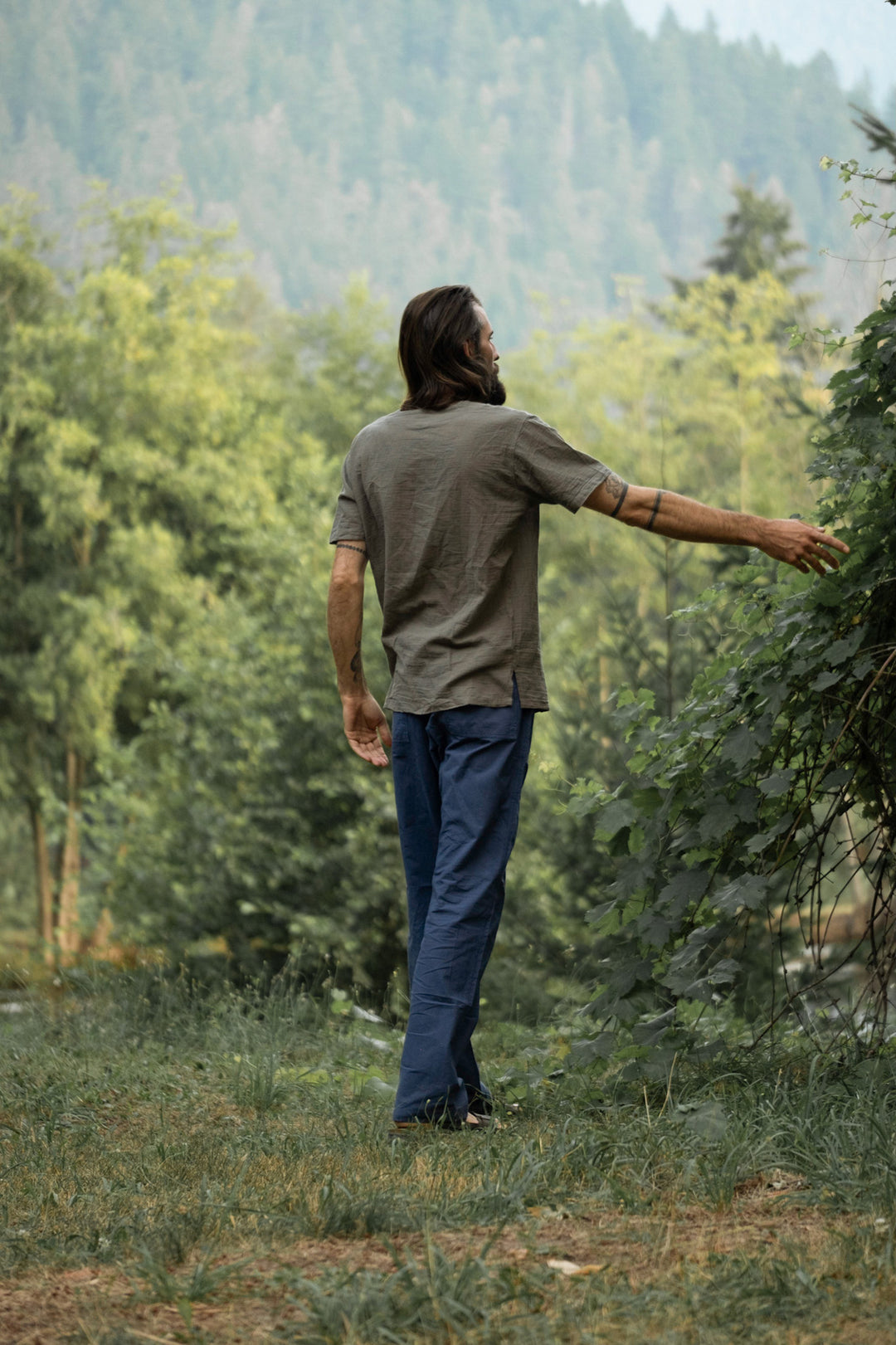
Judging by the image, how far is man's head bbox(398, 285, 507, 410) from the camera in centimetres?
358

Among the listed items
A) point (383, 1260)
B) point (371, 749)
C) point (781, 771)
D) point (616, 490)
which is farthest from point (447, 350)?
point (383, 1260)

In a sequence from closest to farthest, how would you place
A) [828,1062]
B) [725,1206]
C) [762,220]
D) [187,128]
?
[725,1206] → [828,1062] → [762,220] → [187,128]

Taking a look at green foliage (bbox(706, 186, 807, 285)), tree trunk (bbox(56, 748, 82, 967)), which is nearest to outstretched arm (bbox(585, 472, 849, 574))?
tree trunk (bbox(56, 748, 82, 967))

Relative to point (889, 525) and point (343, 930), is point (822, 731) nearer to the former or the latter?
point (889, 525)

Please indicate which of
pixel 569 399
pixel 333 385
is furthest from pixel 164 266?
pixel 569 399

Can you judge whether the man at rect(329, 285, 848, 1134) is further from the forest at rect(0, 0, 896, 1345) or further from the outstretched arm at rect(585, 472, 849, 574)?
the forest at rect(0, 0, 896, 1345)

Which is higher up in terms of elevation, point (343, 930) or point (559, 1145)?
point (559, 1145)

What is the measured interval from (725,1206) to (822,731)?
1374 mm

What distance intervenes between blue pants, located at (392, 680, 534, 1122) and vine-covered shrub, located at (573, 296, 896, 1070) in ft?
1.26

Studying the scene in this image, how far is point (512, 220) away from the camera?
15462cm

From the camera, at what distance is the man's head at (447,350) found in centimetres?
358

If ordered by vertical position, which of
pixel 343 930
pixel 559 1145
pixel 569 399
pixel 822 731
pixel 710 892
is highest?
pixel 569 399

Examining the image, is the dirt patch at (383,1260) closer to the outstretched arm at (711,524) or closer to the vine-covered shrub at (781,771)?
the vine-covered shrub at (781,771)

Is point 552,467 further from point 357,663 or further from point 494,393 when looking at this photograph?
point 357,663
